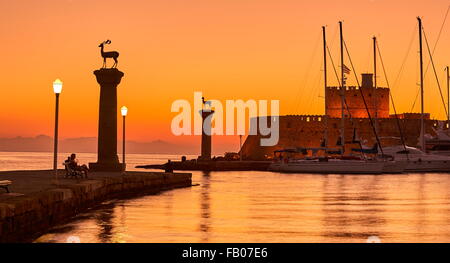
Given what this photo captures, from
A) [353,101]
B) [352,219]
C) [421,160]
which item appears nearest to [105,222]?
[352,219]

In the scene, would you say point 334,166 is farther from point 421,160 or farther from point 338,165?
point 421,160

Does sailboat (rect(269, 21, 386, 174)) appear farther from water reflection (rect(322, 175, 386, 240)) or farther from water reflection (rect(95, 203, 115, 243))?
water reflection (rect(95, 203, 115, 243))

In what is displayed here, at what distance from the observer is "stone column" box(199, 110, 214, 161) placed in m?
64.9

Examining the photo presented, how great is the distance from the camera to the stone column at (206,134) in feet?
213

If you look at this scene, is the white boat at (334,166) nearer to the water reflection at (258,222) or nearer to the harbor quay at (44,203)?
the water reflection at (258,222)

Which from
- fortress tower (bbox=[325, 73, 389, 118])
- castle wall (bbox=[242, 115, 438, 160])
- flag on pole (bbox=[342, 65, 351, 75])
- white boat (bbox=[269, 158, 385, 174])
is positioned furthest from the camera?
fortress tower (bbox=[325, 73, 389, 118])

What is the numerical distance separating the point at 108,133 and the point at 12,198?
16041mm

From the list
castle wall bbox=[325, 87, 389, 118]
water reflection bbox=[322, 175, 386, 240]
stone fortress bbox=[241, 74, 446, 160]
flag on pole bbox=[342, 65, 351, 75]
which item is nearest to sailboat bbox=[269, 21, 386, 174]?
flag on pole bbox=[342, 65, 351, 75]

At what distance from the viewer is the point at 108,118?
29656 mm

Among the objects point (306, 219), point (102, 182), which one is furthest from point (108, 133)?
point (306, 219)

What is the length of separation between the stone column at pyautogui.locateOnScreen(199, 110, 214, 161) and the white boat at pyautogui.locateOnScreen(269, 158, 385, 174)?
7627mm

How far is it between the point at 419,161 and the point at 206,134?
19749mm
